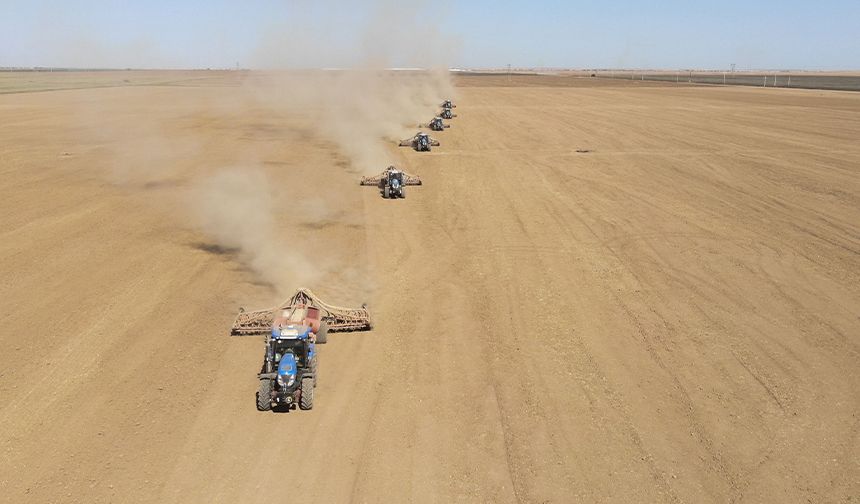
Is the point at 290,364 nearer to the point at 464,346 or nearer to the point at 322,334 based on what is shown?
the point at 322,334

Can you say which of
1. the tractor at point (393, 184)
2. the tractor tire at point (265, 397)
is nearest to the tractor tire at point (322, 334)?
the tractor tire at point (265, 397)

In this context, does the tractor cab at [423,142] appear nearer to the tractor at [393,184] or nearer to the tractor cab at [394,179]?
the tractor at [393,184]

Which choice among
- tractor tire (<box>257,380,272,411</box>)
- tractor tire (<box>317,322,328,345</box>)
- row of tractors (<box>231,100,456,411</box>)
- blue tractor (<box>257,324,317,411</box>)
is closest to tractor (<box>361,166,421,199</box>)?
row of tractors (<box>231,100,456,411</box>)

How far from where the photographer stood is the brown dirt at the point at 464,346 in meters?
9.20

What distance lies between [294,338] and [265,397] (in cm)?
113

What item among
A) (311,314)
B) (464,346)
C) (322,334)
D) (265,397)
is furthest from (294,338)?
(464,346)

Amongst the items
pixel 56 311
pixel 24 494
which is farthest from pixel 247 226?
pixel 24 494

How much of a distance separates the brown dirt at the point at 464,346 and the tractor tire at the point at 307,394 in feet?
0.70

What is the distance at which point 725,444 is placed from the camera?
32.4 feet

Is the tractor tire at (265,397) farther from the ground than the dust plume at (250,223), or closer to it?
closer to it

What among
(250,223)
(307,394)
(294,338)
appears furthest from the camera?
(250,223)

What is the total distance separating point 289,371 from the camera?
1039 centimetres

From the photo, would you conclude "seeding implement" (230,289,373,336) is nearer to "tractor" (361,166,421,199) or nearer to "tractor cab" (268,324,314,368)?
"tractor cab" (268,324,314,368)

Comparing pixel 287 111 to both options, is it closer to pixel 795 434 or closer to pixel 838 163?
pixel 838 163
